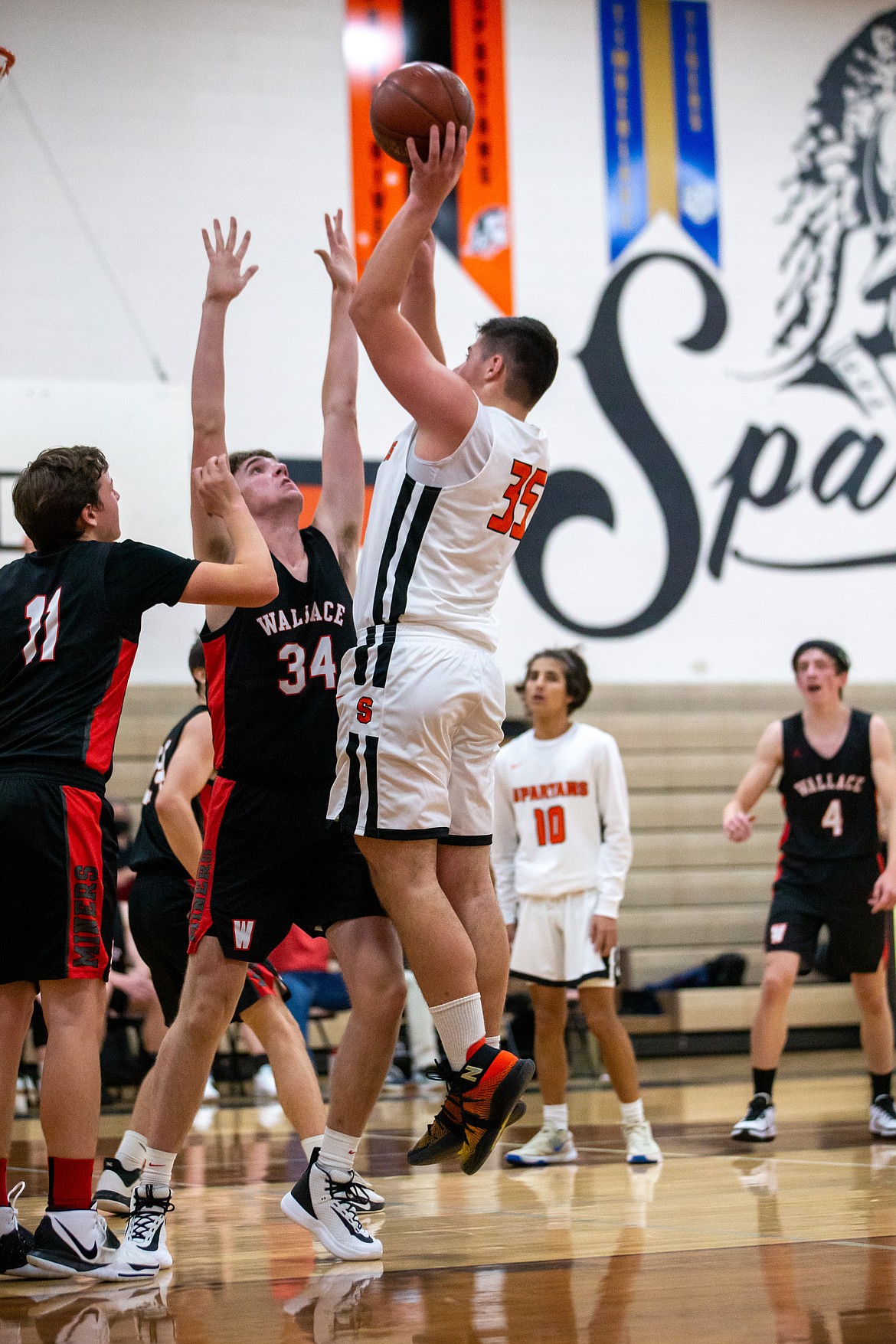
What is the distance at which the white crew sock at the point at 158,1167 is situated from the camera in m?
3.55

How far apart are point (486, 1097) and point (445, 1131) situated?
0.55ft

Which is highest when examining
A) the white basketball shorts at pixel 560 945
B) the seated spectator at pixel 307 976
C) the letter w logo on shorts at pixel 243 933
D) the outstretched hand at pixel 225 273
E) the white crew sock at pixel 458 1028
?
the outstretched hand at pixel 225 273

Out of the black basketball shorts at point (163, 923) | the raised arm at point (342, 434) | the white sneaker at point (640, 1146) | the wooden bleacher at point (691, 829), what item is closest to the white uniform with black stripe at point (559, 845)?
the white sneaker at point (640, 1146)

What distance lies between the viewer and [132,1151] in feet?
15.4

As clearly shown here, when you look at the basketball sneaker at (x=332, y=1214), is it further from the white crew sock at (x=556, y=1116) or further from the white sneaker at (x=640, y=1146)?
the white crew sock at (x=556, y=1116)

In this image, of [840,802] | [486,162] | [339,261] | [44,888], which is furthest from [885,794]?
[486,162]

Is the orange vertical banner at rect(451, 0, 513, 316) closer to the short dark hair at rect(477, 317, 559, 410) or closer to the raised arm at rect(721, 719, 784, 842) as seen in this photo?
the raised arm at rect(721, 719, 784, 842)

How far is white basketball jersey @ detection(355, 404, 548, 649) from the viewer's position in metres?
3.49

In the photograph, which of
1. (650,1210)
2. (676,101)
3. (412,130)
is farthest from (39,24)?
(650,1210)

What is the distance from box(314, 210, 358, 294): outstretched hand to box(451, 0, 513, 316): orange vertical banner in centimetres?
863

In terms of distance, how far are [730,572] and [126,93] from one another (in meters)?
6.22

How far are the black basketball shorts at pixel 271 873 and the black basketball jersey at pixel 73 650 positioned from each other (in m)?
0.35

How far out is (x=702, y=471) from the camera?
1302cm

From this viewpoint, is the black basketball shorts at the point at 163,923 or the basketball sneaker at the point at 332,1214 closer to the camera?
the basketball sneaker at the point at 332,1214
